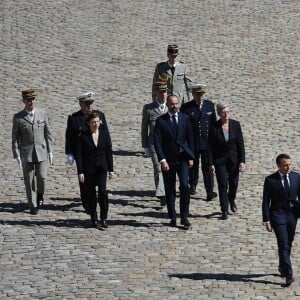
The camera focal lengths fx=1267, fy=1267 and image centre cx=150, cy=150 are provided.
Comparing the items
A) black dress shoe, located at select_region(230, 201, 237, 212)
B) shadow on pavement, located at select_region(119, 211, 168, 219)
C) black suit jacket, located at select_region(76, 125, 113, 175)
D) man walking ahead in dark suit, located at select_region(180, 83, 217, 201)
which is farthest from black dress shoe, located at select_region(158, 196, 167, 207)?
black suit jacket, located at select_region(76, 125, 113, 175)

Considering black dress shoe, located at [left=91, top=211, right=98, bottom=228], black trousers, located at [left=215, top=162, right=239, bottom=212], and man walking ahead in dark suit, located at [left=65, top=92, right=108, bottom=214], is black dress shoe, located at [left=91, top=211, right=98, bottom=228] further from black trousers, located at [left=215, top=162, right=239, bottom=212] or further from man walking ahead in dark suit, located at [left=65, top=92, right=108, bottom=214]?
black trousers, located at [left=215, top=162, right=239, bottom=212]

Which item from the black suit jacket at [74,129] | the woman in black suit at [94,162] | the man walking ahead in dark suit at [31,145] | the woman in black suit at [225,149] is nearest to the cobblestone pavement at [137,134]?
the woman in black suit at [94,162]

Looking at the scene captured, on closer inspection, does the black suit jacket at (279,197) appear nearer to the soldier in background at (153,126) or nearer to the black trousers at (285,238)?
the black trousers at (285,238)

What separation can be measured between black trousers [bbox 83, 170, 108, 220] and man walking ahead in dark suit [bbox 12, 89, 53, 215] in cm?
96

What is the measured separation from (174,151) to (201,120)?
1.32m

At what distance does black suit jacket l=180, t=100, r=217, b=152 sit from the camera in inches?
711

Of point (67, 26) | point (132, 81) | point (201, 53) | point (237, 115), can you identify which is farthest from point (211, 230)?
point (67, 26)

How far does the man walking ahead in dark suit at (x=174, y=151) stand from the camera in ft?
55.3

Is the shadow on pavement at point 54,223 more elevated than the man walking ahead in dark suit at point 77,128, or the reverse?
the man walking ahead in dark suit at point 77,128

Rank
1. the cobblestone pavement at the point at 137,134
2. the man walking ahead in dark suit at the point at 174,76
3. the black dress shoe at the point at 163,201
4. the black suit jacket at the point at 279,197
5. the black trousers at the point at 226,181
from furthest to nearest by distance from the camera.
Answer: the man walking ahead in dark suit at the point at 174,76, the black dress shoe at the point at 163,201, the black trousers at the point at 226,181, the cobblestone pavement at the point at 137,134, the black suit jacket at the point at 279,197

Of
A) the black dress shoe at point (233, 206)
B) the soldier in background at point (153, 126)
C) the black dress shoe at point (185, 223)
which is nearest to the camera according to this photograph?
the black dress shoe at point (185, 223)

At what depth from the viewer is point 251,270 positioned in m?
15.2

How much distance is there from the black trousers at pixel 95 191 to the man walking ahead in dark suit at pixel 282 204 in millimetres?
2847

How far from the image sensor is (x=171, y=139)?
1691 centimetres
